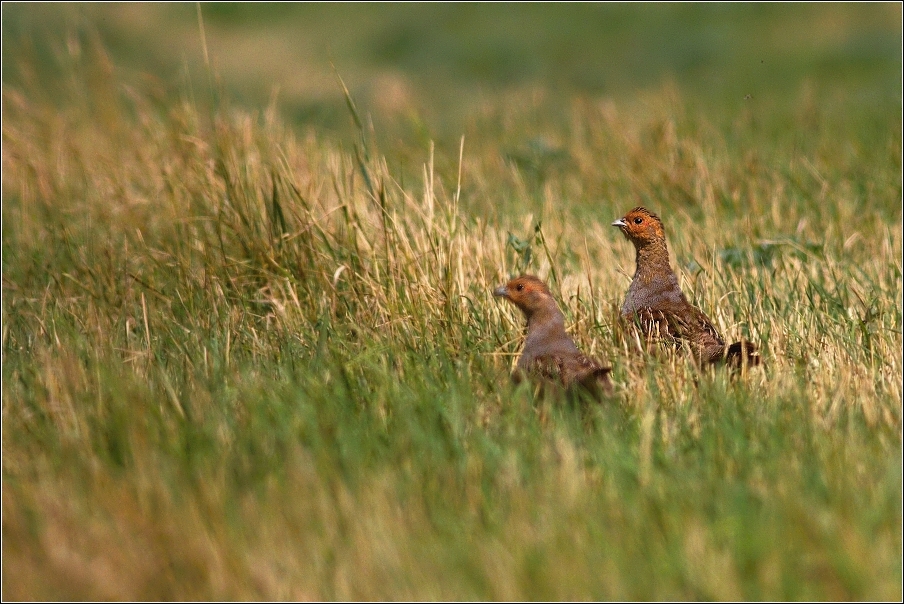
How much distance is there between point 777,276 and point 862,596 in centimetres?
300

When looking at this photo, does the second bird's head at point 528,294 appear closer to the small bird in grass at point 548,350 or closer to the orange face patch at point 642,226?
the small bird in grass at point 548,350

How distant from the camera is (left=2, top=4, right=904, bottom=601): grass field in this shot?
321 cm

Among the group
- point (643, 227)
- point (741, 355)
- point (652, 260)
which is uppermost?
point (643, 227)

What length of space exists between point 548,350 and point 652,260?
3.67 feet

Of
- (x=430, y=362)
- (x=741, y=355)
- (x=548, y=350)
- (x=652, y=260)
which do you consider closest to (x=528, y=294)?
(x=548, y=350)

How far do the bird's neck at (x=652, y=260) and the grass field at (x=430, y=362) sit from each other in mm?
204

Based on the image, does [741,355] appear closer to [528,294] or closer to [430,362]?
[528,294]

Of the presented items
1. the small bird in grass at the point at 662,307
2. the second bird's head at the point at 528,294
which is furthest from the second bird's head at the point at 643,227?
the second bird's head at the point at 528,294

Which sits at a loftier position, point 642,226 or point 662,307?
point 642,226

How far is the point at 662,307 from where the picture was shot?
5.02 metres

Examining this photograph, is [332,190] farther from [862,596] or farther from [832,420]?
[862,596]

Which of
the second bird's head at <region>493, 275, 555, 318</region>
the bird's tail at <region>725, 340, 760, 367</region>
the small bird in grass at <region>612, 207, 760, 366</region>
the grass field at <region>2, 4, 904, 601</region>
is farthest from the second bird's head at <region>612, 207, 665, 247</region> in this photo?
the bird's tail at <region>725, 340, 760, 367</region>

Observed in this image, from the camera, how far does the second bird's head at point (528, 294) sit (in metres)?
4.61

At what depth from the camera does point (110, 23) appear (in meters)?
20.1
